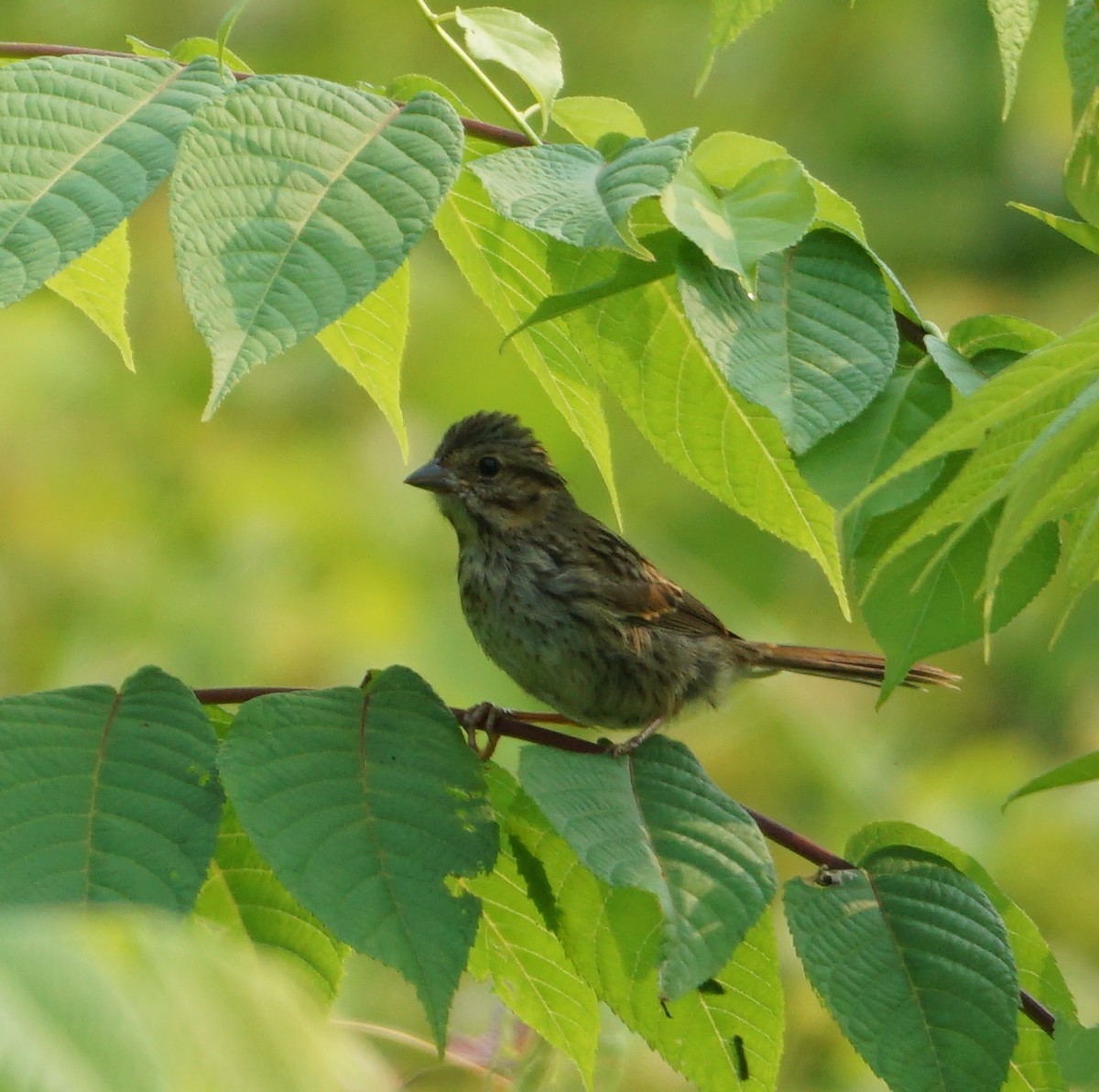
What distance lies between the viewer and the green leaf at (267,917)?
1.92 metres

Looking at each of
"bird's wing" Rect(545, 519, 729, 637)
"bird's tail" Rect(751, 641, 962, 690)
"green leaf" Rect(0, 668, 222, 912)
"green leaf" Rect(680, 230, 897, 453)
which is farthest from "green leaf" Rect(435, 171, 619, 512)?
"bird's tail" Rect(751, 641, 962, 690)

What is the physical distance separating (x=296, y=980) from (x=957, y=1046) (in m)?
0.74

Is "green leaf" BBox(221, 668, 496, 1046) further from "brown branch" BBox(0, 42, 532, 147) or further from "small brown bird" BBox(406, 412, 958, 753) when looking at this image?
"small brown bird" BBox(406, 412, 958, 753)

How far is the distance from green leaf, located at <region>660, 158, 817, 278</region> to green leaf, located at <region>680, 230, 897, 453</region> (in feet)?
0.23

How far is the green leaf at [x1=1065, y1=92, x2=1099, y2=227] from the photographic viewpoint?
6.41 feet

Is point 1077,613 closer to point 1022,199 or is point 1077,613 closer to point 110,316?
point 1022,199

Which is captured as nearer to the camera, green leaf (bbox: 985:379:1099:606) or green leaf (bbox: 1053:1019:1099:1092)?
green leaf (bbox: 985:379:1099:606)

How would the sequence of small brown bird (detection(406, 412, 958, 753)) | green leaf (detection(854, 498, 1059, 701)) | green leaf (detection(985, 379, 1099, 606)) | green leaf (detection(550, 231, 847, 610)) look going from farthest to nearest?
small brown bird (detection(406, 412, 958, 753)), green leaf (detection(550, 231, 847, 610)), green leaf (detection(854, 498, 1059, 701)), green leaf (detection(985, 379, 1099, 606))

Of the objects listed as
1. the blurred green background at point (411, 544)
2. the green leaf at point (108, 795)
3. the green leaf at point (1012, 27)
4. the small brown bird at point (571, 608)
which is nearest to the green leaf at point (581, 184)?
the green leaf at point (1012, 27)

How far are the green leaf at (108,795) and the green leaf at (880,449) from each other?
76 centimetres

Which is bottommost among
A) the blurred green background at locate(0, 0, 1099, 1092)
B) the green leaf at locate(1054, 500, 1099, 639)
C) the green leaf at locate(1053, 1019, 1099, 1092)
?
the blurred green background at locate(0, 0, 1099, 1092)

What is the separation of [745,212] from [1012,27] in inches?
14.8

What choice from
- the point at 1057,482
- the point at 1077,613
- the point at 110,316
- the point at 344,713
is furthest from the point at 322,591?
the point at 1057,482

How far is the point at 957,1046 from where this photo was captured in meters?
1.81
